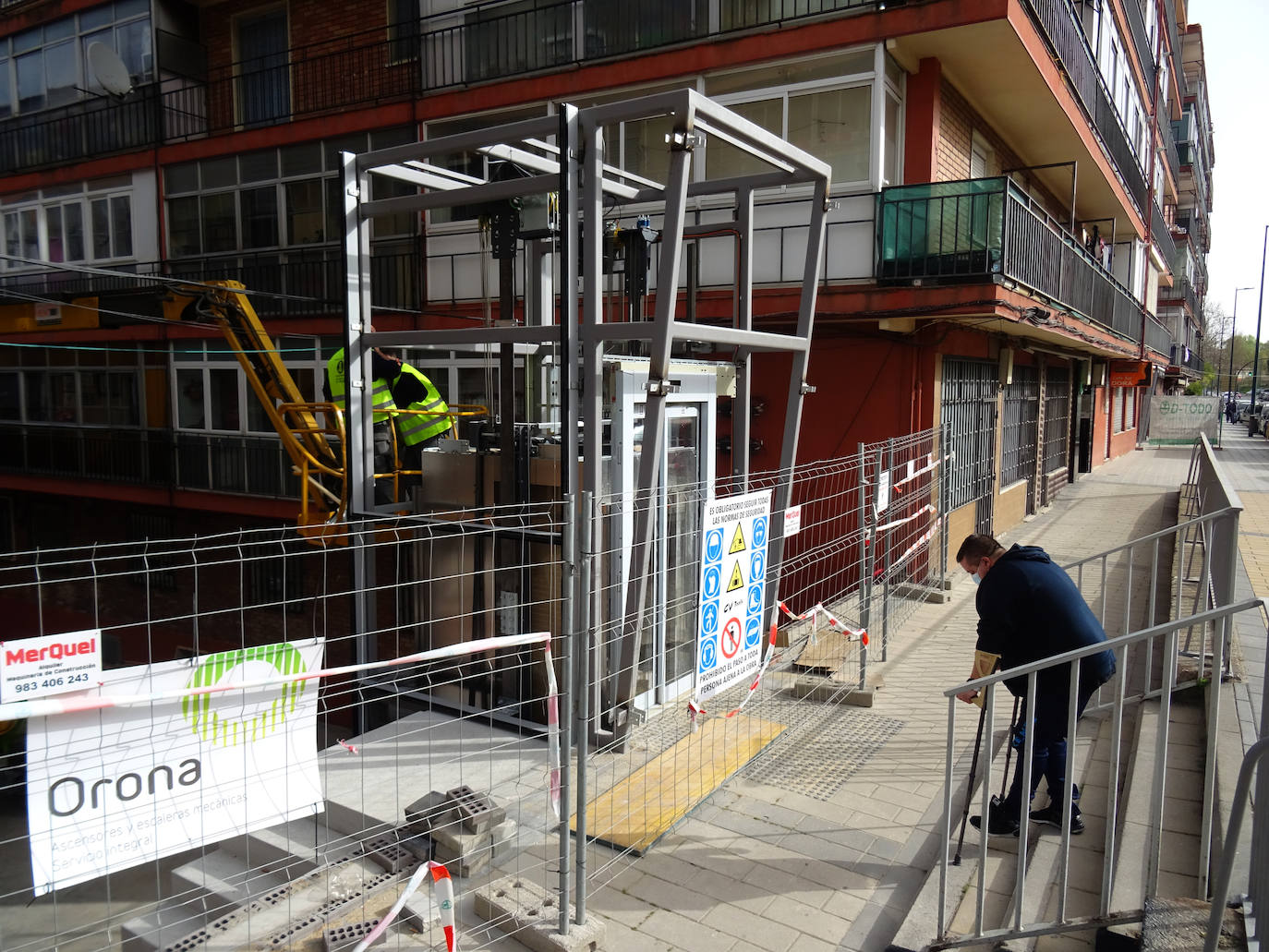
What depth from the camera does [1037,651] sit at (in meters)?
4.54

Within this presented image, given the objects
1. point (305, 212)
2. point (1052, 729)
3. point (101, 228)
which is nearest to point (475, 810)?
point (1052, 729)

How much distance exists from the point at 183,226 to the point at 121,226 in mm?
1785

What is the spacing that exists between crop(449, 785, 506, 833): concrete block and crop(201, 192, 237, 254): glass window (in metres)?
14.7

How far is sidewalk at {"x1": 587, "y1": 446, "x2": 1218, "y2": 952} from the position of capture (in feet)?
13.0

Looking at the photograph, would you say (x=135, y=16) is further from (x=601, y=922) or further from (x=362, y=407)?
(x=601, y=922)

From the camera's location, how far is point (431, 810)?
4.33 metres

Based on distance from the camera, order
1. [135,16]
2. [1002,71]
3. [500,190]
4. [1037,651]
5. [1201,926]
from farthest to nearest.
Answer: [135,16] → [1002,71] → [500,190] → [1037,651] → [1201,926]

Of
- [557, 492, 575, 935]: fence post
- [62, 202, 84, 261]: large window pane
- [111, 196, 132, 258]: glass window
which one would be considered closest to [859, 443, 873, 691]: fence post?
[557, 492, 575, 935]: fence post

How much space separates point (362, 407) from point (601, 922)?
3.84m

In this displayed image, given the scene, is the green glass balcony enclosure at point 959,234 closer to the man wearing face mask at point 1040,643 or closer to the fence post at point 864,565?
the fence post at point 864,565

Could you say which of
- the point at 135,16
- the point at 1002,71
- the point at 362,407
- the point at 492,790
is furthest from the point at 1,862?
the point at 1002,71

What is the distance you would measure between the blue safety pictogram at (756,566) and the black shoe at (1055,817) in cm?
188

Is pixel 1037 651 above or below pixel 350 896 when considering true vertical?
above

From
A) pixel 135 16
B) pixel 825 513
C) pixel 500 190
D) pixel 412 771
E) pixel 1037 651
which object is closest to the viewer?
pixel 1037 651
